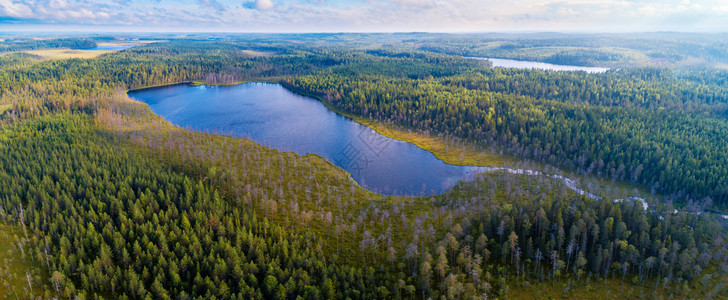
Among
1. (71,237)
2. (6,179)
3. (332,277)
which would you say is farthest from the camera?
(6,179)

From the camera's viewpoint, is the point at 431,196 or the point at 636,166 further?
the point at 636,166

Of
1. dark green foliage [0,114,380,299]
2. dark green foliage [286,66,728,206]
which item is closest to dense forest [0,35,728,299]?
dark green foliage [0,114,380,299]

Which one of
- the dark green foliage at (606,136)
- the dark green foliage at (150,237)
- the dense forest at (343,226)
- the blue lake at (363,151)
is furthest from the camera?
the blue lake at (363,151)

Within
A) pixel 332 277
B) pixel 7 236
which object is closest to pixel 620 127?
pixel 332 277

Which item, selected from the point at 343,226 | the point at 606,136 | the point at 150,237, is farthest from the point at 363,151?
the point at 606,136

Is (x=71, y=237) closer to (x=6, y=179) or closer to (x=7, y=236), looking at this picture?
(x=7, y=236)

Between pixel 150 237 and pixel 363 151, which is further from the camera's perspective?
pixel 363 151

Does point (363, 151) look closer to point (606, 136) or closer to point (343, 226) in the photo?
point (343, 226)

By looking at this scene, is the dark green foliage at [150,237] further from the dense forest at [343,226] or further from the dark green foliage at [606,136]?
the dark green foliage at [606,136]

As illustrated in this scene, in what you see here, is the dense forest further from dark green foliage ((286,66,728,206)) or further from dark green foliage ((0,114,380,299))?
dark green foliage ((286,66,728,206))

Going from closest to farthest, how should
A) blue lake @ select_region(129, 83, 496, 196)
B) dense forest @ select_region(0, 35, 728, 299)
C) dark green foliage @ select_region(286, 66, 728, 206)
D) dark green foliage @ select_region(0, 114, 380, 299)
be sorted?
dark green foliage @ select_region(0, 114, 380, 299)
dense forest @ select_region(0, 35, 728, 299)
dark green foliage @ select_region(286, 66, 728, 206)
blue lake @ select_region(129, 83, 496, 196)

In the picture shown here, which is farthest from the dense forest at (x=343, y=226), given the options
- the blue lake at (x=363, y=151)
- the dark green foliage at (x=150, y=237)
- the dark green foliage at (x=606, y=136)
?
the blue lake at (x=363, y=151)
